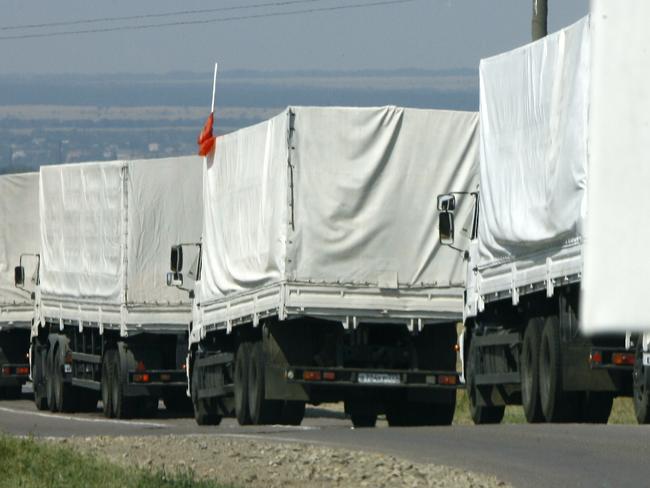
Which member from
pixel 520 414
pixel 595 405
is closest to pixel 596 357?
pixel 595 405

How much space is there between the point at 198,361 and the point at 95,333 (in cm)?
525

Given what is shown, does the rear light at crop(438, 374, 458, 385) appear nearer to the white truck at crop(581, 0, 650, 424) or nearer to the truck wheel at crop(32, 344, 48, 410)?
the truck wheel at crop(32, 344, 48, 410)

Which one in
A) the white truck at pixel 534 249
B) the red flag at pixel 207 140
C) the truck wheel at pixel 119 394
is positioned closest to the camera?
the white truck at pixel 534 249

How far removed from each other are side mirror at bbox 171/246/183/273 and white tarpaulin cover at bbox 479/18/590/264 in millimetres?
6273

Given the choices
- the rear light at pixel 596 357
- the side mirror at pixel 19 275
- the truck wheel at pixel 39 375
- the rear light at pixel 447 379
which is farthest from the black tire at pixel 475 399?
the side mirror at pixel 19 275

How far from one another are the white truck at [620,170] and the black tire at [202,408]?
22012 millimetres

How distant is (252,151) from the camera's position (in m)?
20.9

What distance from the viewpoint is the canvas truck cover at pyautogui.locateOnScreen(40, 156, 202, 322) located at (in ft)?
85.6

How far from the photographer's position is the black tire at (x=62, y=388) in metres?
29.6

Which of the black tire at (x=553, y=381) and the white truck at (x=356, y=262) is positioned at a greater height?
the white truck at (x=356, y=262)

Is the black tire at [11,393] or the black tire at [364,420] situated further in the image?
the black tire at [11,393]

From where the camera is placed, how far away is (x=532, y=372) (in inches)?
678

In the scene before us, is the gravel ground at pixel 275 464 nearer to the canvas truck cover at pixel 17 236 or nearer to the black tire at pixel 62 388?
the black tire at pixel 62 388

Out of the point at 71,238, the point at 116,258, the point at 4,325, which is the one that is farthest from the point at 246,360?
the point at 4,325
